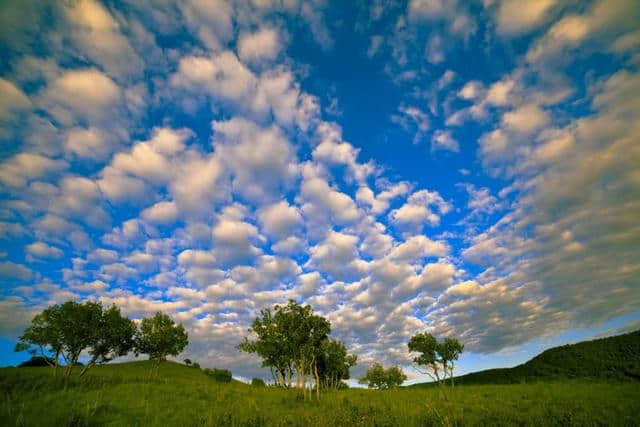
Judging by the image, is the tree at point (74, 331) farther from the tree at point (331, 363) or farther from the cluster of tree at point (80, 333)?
the tree at point (331, 363)

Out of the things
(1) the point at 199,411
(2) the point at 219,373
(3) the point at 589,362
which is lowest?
(1) the point at 199,411

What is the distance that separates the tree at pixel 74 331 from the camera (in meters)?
37.9

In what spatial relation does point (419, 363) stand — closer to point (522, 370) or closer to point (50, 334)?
point (522, 370)

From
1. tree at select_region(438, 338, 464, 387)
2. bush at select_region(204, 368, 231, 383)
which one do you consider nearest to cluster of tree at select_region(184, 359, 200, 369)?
bush at select_region(204, 368, 231, 383)

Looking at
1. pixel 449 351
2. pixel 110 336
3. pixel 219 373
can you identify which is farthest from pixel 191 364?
pixel 449 351

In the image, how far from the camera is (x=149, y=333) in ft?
163

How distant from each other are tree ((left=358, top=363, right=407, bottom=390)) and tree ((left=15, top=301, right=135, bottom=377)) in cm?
7216

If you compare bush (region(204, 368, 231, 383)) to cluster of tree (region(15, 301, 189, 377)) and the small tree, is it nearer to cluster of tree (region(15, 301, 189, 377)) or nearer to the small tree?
cluster of tree (region(15, 301, 189, 377))

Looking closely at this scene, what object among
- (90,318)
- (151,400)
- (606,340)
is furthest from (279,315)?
(606,340)

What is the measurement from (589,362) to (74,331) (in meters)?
93.0

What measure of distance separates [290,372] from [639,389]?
1526 inches

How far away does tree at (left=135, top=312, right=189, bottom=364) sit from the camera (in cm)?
4919

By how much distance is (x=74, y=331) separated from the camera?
3812 centimetres

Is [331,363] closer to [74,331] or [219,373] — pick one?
[219,373]
